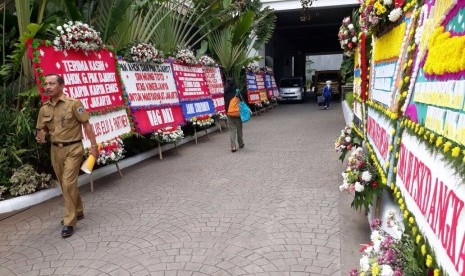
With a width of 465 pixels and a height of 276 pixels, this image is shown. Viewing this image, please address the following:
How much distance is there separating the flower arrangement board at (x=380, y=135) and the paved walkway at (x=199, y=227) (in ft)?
3.36

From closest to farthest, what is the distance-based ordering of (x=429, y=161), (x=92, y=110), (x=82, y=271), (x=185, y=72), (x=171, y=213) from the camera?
(x=429, y=161)
(x=82, y=271)
(x=171, y=213)
(x=92, y=110)
(x=185, y=72)

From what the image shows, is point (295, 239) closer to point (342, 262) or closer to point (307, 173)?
point (342, 262)

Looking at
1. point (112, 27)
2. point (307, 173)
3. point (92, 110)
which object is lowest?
point (307, 173)

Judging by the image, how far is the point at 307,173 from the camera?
7.15 meters

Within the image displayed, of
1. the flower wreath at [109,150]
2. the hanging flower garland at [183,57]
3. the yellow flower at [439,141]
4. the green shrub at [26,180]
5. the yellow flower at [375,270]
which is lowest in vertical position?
the green shrub at [26,180]

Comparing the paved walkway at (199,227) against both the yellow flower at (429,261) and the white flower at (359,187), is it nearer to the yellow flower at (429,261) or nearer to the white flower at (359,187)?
the white flower at (359,187)

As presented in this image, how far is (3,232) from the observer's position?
4797 millimetres

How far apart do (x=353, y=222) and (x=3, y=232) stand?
4464 millimetres

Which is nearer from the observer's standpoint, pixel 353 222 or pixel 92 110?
pixel 353 222

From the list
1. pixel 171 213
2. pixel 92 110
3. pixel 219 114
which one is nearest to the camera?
pixel 171 213

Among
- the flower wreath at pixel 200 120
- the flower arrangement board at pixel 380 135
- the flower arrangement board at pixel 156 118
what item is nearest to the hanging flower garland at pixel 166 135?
the flower arrangement board at pixel 156 118

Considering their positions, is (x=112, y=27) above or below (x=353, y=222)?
above

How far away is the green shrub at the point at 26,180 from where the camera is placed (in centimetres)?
575

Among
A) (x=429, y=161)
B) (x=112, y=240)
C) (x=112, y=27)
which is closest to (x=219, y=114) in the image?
(x=112, y=27)
